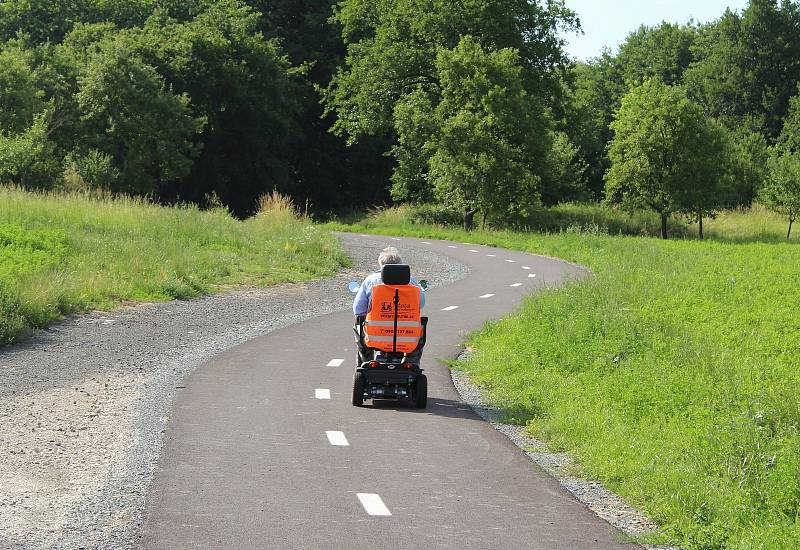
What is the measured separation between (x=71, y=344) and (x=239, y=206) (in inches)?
1844

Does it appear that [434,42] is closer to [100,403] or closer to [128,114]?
[128,114]

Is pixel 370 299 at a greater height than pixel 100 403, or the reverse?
pixel 370 299

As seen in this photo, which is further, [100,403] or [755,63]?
[755,63]

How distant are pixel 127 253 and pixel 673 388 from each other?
14.9m

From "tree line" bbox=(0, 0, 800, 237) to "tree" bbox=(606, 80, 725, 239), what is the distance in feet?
0.29

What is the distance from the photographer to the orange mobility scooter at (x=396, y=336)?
11555 mm

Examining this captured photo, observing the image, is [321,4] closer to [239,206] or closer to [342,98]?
[342,98]

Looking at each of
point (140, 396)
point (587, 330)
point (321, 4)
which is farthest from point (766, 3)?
point (140, 396)

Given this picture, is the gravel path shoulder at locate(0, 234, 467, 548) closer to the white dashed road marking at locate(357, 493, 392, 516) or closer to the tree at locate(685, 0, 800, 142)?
the white dashed road marking at locate(357, 493, 392, 516)

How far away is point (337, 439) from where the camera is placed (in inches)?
388

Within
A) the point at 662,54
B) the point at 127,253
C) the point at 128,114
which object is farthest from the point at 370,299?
the point at 662,54

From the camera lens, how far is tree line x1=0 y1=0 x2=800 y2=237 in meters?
47.4

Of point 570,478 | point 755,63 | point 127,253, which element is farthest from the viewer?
point 755,63

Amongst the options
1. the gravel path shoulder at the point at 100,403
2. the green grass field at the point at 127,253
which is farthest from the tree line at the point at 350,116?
the gravel path shoulder at the point at 100,403
